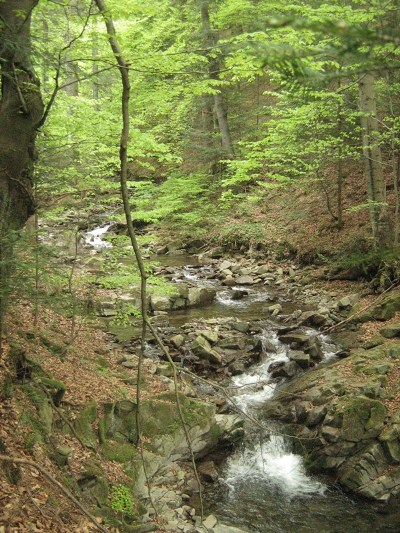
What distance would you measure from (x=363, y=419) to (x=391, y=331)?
3.13m

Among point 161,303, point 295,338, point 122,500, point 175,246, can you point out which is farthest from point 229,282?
point 122,500

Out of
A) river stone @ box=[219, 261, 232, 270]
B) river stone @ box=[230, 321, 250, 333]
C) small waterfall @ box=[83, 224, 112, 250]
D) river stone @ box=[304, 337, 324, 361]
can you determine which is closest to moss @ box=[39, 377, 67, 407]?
river stone @ box=[304, 337, 324, 361]

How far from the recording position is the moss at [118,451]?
6.20m

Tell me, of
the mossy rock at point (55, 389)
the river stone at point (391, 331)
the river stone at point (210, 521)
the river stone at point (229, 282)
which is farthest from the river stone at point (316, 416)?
the river stone at point (229, 282)

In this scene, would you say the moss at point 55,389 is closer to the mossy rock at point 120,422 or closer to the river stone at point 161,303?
the mossy rock at point 120,422

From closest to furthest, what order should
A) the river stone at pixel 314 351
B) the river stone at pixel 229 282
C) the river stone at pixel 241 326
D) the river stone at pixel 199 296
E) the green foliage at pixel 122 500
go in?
the green foliage at pixel 122 500 → the river stone at pixel 314 351 → the river stone at pixel 241 326 → the river stone at pixel 199 296 → the river stone at pixel 229 282

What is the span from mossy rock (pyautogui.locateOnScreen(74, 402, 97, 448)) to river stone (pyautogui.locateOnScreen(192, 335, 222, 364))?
397 cm

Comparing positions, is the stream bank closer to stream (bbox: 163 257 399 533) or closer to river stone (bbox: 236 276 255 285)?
stream (bbox: 163 257 399 533)

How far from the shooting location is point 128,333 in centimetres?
1150

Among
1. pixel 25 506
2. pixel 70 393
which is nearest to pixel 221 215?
pixel 70 393

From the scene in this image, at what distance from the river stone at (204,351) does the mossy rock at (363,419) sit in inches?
129

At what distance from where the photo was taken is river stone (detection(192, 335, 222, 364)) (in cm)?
1002

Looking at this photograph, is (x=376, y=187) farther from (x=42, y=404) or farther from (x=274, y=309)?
(x=42, y=404)

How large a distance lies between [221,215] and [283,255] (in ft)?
16.1
